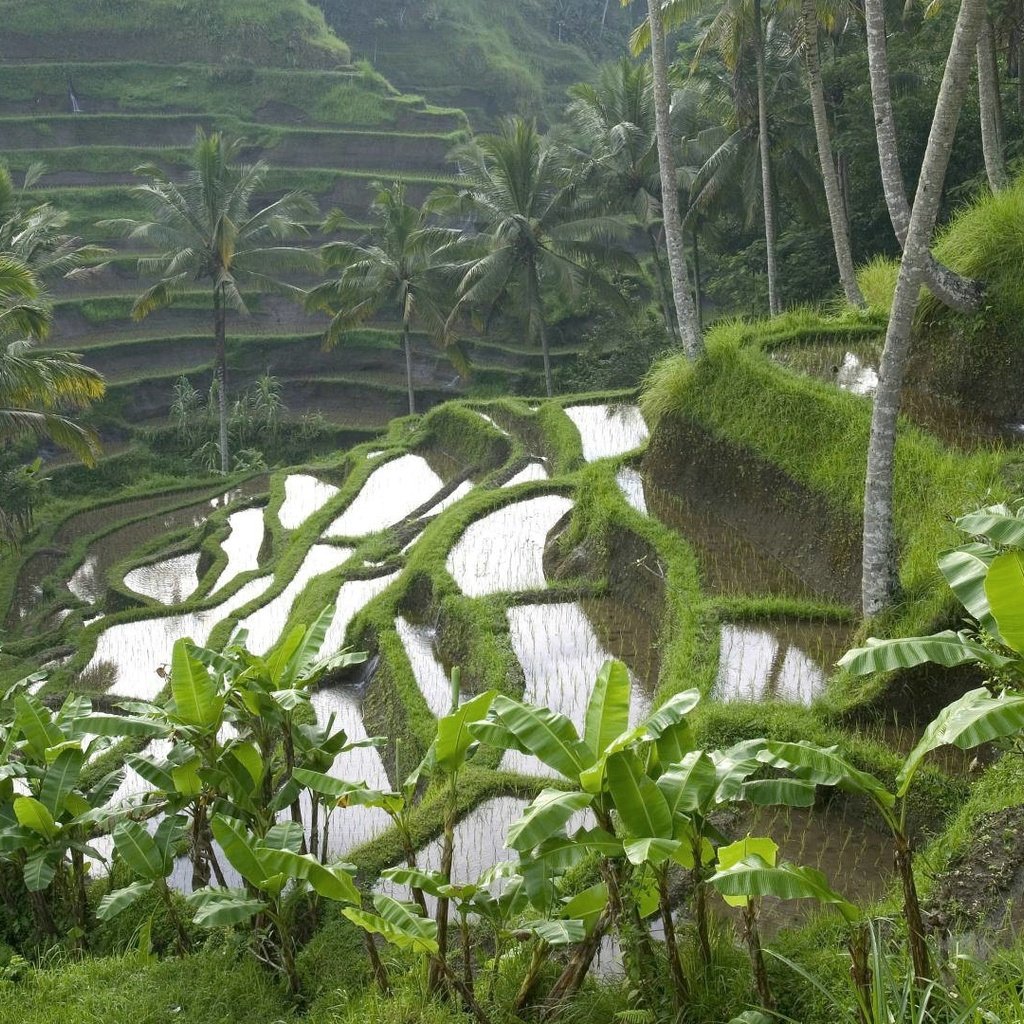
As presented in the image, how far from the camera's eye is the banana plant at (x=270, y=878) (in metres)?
3.73

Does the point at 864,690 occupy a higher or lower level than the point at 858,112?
lower

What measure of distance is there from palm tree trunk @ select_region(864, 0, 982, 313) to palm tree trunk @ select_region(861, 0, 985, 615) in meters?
1.06

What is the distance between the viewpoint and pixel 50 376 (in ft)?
44.9

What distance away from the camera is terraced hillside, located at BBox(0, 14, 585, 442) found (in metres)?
27.3

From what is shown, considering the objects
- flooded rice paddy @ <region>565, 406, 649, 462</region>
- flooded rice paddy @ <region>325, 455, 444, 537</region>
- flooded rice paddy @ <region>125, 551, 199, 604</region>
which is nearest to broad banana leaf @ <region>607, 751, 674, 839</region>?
flooded rice paddy @ <region>565, 406, 649, 462</region>

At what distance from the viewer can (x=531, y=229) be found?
859 inches

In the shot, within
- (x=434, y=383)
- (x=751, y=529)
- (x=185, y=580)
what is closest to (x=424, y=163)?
(x=434, y=383)

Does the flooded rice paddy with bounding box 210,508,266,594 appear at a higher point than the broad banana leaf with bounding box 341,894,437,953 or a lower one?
lower

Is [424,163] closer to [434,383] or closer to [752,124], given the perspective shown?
[434,383]

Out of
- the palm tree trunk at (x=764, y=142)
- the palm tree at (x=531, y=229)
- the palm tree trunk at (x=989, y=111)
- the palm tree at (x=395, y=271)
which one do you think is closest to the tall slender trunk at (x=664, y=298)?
the palm tree at (x=531, y=229)

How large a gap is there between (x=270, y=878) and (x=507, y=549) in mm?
7239

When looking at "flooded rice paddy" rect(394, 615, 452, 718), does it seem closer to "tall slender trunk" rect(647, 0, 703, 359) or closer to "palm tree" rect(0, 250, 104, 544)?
"tall slender trunk" rect(647, 0, 703, 359)

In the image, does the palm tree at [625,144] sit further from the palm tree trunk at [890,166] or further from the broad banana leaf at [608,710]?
the broad banana leaf at [608,710]

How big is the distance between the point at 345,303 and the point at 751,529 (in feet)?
54.5
